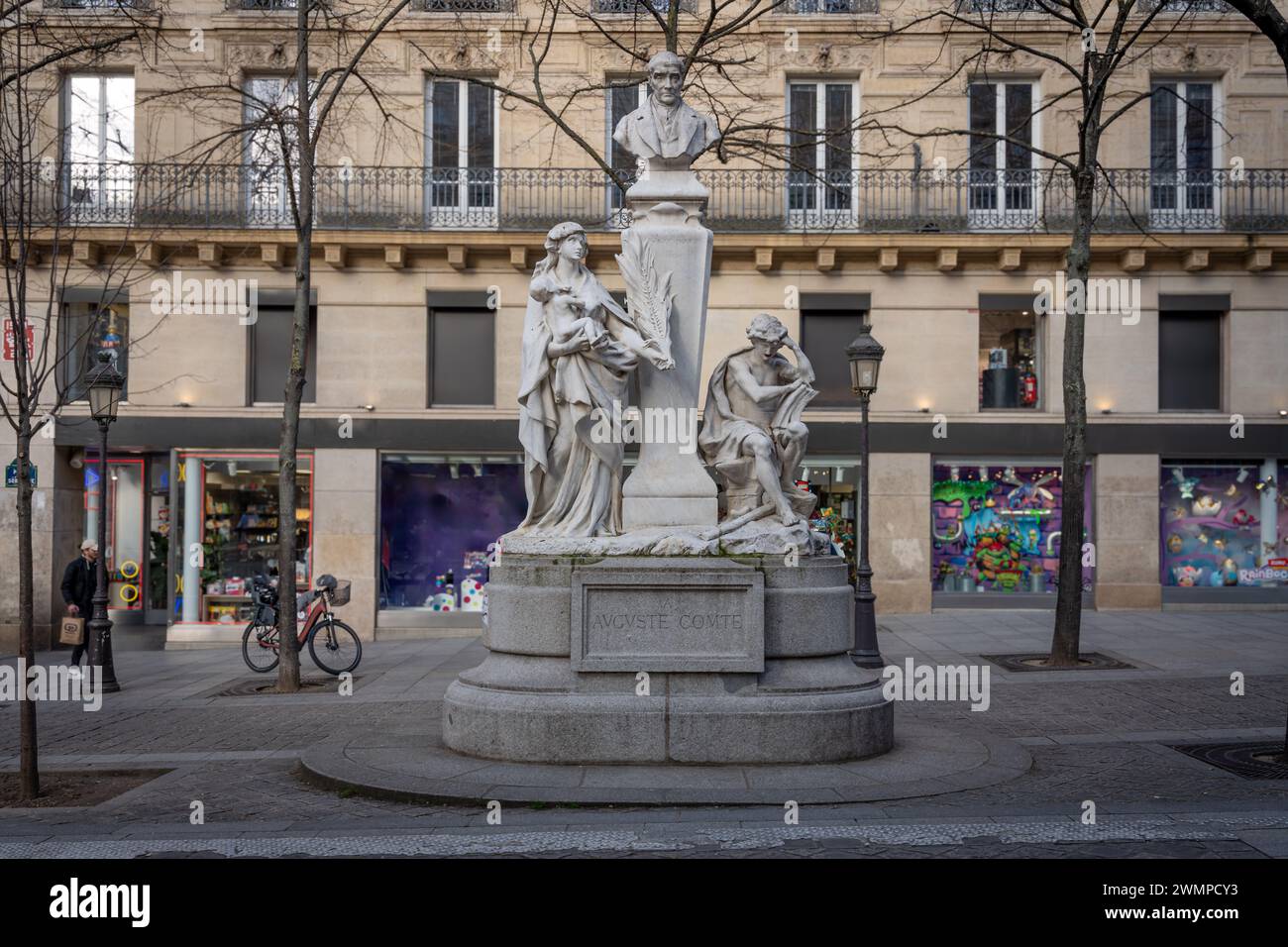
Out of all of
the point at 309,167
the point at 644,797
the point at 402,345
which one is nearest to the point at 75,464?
the point at 402,345

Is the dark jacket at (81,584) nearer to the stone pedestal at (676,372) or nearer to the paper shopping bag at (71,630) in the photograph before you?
the paper shopping bag at (71,630)

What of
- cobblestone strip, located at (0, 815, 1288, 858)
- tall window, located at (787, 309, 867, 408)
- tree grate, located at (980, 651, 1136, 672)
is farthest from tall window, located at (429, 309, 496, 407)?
cobblestone strip, located at (0, 815, 1288, 858)

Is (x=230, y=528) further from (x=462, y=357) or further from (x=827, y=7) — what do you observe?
(x=827, y=7)

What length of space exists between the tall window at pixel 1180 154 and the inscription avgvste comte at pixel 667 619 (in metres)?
17.0

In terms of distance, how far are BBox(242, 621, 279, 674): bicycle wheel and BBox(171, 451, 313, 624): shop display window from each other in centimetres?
475

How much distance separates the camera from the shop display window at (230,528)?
69.3ft

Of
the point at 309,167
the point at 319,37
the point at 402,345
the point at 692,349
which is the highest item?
the point at 319,37

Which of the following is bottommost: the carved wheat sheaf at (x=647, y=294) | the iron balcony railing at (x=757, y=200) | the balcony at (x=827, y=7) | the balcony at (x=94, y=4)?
the carved wheat sheaf at (x=647, y=294)

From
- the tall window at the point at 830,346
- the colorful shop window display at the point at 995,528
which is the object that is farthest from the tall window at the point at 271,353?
the colorful shop window display at the point at 995,528

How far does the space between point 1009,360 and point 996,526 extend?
10.1ft

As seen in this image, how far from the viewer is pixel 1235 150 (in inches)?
860

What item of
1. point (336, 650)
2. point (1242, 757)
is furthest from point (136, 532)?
point (1242, 757)

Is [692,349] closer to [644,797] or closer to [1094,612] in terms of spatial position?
[644,797]

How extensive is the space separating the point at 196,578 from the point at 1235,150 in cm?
2049
